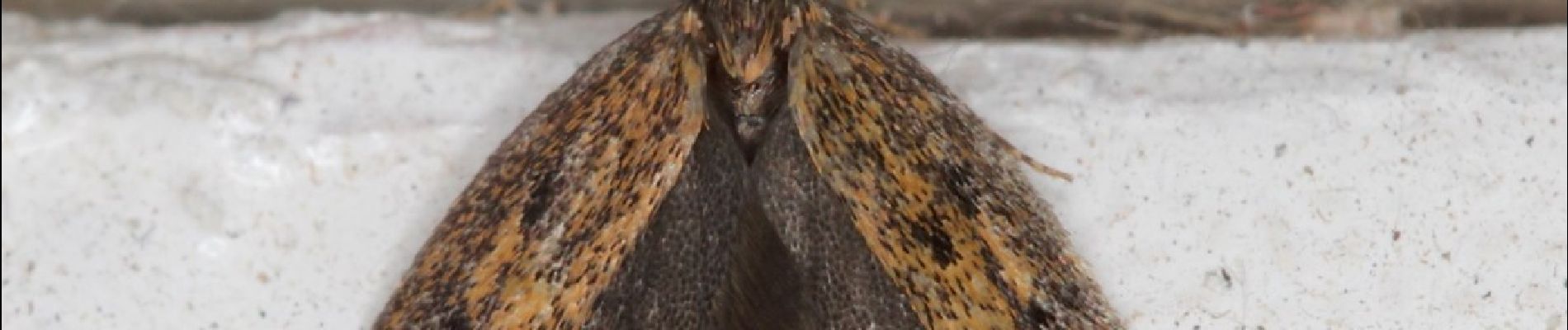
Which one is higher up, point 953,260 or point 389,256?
point 953,260

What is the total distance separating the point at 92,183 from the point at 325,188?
27cm

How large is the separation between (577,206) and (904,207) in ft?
0.87

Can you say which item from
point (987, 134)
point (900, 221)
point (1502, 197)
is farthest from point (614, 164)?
point (1502, 197)

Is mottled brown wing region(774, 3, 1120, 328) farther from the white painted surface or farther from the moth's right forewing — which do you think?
the white painted surface

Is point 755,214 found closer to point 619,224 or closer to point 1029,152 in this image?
point 619,224

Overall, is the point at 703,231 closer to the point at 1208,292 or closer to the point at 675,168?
the point at 675,168

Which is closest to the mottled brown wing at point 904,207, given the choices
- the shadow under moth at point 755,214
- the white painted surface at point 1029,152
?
the shadow under moth at point 755,214

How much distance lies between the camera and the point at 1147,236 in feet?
5.09

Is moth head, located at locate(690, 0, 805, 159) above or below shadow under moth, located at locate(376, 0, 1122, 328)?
above

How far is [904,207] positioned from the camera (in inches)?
44.2

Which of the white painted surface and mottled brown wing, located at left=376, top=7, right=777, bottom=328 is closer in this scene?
mottled brown wing, located at left=376, top=7, right=777, bottom=328

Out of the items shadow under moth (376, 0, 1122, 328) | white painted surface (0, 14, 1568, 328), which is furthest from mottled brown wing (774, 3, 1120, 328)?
white painted surface (0, 14, 1568, 328)

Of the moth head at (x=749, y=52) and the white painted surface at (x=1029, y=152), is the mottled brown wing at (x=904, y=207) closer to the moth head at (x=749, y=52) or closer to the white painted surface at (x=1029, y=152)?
the moth head at (x=749, y=52)

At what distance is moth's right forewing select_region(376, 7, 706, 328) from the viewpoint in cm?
112
